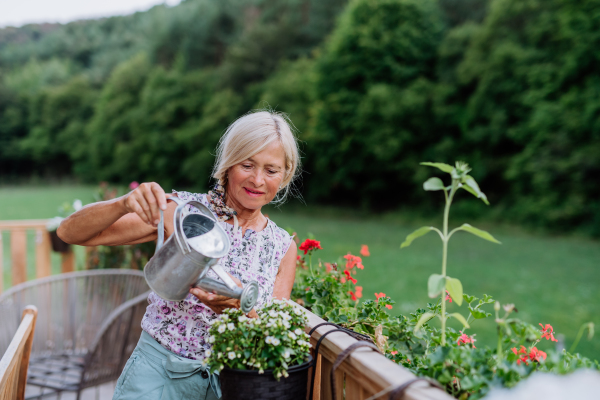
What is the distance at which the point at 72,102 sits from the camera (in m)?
35.9

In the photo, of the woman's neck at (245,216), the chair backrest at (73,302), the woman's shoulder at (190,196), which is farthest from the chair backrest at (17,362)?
the chair backrest at (73,302)

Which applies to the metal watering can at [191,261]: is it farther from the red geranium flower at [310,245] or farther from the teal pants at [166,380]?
the red geranium flower at [310,245]

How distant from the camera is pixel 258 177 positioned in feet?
4.91

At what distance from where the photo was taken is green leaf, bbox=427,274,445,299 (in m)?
0.97

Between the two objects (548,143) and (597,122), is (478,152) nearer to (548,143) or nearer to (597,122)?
(548,143)

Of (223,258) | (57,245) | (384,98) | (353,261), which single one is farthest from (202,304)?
(384,98)

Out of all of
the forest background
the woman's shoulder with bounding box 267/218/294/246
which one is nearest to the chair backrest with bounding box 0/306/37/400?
the woman's shoulder with bounding box 267/218/294/246

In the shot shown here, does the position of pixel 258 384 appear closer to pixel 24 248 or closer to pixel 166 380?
pixel 166 380

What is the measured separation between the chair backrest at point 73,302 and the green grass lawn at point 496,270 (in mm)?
3596

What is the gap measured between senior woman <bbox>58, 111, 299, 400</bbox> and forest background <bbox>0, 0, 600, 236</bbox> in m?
0.74

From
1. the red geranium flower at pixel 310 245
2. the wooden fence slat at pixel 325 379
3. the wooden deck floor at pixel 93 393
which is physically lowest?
the wooden deck floor at pixel 93 393

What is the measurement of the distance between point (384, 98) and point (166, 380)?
1518 cm

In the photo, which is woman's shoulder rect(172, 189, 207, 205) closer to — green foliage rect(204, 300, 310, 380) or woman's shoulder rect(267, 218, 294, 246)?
woman's shoulder rect(267, 218, 294, 246)

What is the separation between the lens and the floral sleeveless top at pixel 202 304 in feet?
4.68
